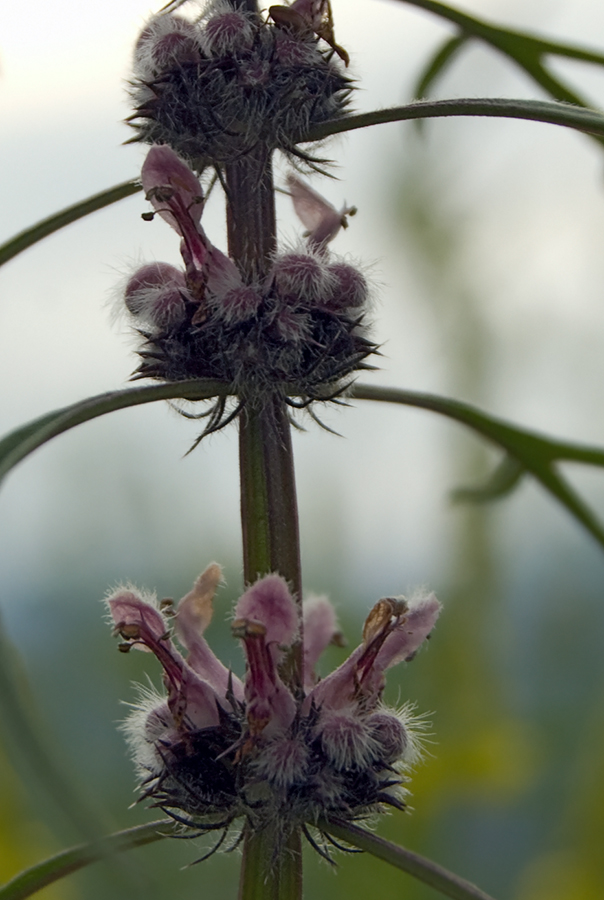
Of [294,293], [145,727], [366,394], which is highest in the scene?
[294,293]

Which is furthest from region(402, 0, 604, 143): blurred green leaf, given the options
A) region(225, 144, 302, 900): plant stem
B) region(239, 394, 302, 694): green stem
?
region(239, 394, 302, 694): green stem

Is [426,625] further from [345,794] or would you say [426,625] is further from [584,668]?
[584,668]

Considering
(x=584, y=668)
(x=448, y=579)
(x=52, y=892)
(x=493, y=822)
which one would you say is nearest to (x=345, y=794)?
(x=52, y=892)

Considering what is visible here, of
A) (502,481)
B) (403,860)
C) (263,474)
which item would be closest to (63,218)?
(263,474)

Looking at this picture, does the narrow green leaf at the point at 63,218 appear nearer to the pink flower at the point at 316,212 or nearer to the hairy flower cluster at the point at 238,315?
the hairy flower cluster at the point at 238,315

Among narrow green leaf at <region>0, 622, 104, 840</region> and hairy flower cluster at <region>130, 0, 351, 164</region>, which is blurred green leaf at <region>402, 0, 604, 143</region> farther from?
narrow green leaf at <region>0, 622, 104, 840</region>

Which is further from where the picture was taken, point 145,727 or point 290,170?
point 290,170
